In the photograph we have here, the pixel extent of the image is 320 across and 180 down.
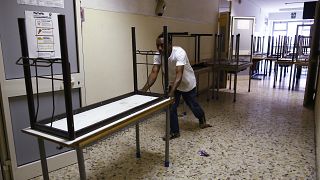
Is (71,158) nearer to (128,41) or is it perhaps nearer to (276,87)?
(128,41)

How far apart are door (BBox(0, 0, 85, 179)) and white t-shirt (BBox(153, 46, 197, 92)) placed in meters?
0.96

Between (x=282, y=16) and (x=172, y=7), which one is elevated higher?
(x=282, y=16)

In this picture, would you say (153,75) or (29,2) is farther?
(153,75)

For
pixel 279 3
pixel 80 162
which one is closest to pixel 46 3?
pixel 80 162

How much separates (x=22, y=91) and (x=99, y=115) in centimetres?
77

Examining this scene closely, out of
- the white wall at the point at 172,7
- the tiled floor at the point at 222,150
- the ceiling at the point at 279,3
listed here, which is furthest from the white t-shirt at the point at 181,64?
the ceiling at the point at 279,3

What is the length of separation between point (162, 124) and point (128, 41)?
1299 mm

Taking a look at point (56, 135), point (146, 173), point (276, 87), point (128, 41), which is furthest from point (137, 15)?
point (276, 87)

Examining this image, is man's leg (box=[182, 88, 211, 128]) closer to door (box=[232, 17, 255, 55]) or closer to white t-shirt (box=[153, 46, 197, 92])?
white t-shirt (box=[153, 46, 197, 92])

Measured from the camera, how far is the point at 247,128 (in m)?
3.40

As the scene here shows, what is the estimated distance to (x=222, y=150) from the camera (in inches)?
108

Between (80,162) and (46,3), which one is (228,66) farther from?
(80,162)

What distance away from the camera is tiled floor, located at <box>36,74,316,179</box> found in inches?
90.0

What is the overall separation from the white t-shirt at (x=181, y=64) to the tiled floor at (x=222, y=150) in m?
0.52
